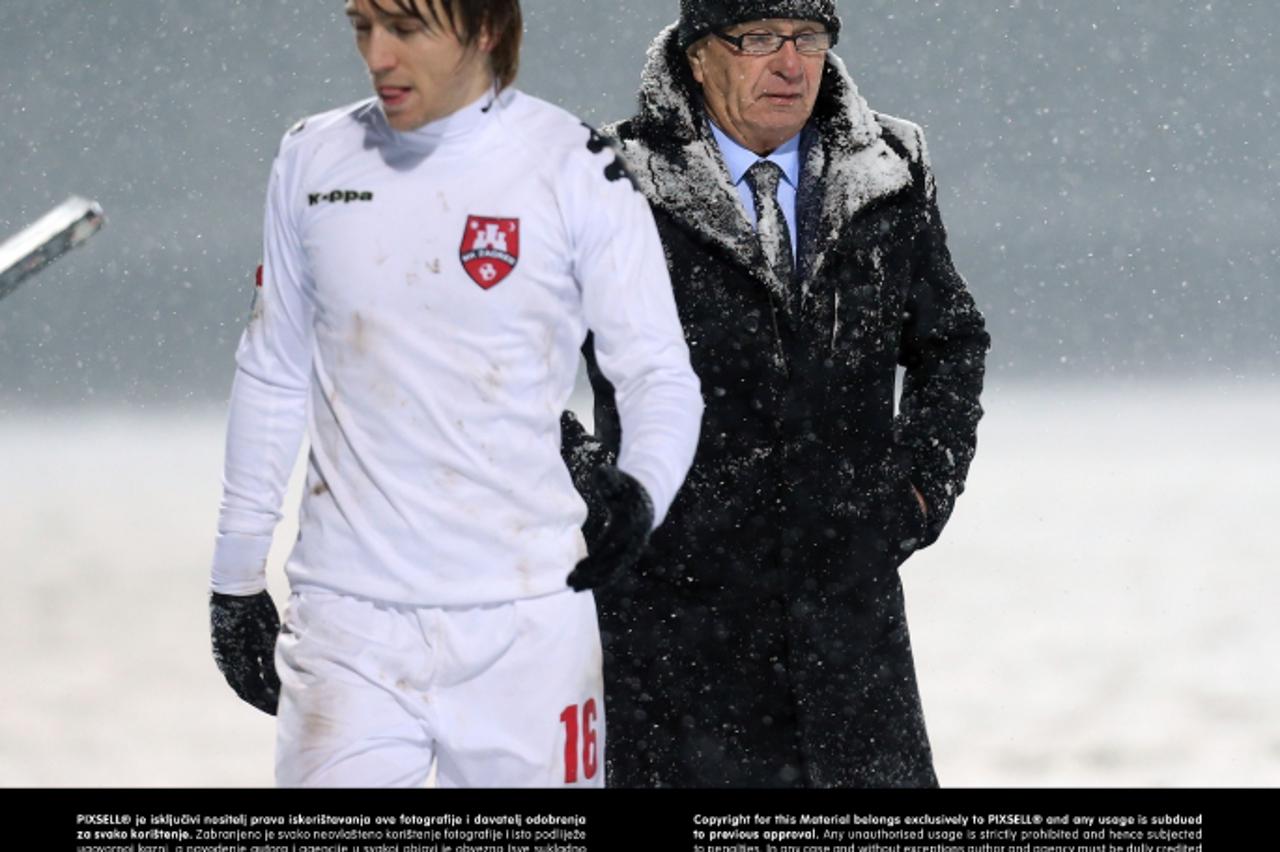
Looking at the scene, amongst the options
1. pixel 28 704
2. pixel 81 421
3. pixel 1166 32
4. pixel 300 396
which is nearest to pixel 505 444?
pixel 300 396

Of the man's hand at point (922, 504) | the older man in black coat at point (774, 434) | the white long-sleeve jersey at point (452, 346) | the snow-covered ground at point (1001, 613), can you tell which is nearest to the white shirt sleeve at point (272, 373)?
the white long-sleeve jersey at point (452, 346)

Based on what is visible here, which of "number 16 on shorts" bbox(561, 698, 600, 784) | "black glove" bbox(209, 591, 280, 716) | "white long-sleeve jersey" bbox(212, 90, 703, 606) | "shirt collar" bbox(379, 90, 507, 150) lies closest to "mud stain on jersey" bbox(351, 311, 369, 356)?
"white long-sleeve jersey" bbox(212, 90, 703, 606)

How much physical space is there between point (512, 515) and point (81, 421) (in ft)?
40.7

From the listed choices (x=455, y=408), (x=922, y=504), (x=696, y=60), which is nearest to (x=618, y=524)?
(x=455, y=408)

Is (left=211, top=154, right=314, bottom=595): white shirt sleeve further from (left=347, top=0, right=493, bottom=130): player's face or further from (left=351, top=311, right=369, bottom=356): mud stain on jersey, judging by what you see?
(left=347, top=0, right=493, bottom=130): player's face

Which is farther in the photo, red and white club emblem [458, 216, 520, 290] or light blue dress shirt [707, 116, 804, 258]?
light blue dress shirt [707, 116, 804, 258]

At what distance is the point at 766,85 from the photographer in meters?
4.43

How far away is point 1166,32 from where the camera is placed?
17.8 metres

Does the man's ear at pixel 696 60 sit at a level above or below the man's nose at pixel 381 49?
above

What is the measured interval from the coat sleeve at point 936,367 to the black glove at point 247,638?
1.32 meters

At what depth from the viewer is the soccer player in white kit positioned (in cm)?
363

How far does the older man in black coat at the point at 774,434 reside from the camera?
14.5 ft

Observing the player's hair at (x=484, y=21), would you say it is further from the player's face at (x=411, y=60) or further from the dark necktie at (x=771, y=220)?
the dark necktie at (x=771, y=220)

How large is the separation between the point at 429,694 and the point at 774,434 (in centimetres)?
100
